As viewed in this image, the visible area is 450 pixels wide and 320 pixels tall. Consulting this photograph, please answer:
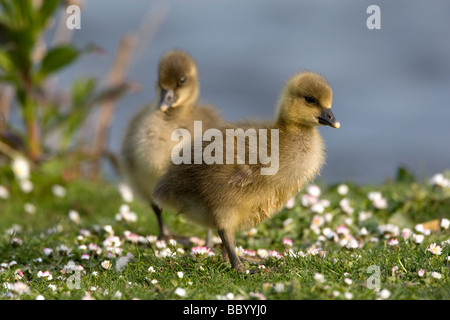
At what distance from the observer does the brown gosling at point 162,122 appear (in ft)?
16.7

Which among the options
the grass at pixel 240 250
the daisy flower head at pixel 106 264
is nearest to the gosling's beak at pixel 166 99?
the grass at pixel 240 250

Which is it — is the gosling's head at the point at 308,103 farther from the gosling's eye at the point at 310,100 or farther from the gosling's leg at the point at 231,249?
the gosling's leg at the point at 231,249

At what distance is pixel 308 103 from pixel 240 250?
1206 millimetres

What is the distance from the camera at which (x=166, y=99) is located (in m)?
5.23

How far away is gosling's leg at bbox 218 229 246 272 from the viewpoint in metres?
4.07

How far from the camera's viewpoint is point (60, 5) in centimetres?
758

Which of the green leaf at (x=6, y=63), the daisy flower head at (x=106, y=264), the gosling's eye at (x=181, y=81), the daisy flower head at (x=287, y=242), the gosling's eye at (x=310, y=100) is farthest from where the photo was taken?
the green leaf at (x=6, y=63)

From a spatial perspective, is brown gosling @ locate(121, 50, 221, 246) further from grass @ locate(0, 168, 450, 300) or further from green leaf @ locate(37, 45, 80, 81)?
green leaf @ locate(37, 45, 80, 81)

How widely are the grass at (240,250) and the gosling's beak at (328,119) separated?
888 mm

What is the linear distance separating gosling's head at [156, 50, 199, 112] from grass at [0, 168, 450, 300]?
1.19 metres

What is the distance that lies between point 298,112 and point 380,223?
1974 millimetres

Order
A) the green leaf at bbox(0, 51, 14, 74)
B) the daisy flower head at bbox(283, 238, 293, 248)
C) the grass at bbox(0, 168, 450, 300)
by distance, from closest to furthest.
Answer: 1. the grass at bbox(0, 168, 450, 300)
2. the daisy flower head at bbox(283, 238, 293, 248)
3. the green leaf at bbox(0, 51, 14, 74)

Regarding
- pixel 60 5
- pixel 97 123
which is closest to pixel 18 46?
pixel 60 5
